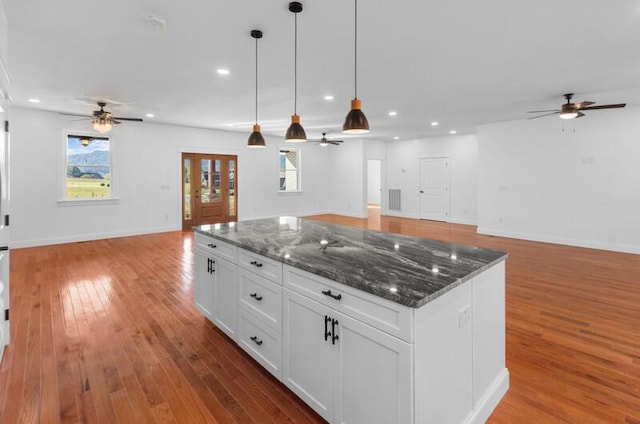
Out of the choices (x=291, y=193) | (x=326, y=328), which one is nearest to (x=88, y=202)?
(x=291, y=193)

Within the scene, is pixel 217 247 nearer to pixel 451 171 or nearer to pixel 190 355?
pixel 190 355

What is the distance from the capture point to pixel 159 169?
781cm

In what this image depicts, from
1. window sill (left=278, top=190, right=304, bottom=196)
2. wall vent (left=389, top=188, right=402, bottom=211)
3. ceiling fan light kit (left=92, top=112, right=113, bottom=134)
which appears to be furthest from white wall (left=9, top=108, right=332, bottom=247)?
wall vent (left=389, top=188, right=402, bottom=211)

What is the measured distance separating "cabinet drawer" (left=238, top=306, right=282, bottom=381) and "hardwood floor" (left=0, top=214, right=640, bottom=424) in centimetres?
13

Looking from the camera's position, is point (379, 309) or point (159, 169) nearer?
point (379, 309)

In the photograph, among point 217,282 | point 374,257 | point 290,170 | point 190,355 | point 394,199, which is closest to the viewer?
point 374,257

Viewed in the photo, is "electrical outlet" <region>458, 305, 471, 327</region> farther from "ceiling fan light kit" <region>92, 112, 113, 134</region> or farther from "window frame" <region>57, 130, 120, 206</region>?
"window frame" <region>57, 130, 120, 206</region>

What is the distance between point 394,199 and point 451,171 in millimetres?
2197

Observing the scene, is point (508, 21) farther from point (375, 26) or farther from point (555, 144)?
point (555, 144)

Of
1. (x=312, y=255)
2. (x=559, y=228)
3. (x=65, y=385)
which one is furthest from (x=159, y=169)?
(x=559, y=228)

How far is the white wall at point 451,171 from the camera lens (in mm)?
9352

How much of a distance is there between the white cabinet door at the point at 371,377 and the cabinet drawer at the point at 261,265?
57 centimetres

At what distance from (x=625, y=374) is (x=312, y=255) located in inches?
92.7

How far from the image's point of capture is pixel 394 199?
11250 mm
